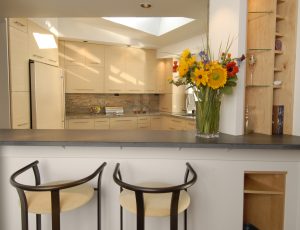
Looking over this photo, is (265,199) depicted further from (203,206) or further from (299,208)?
(203,206)

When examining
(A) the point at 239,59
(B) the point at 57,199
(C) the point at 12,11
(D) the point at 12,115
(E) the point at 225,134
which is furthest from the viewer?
(D) the point at 12,115

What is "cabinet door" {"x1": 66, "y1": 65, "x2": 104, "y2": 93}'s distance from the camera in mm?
4676

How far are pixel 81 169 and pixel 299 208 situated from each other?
163 centimetres

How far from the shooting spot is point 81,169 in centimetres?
181

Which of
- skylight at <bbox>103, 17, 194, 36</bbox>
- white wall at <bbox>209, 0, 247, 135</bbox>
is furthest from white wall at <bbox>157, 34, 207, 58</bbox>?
white wall at <bbox>209, 0, 247, 135</bbox>

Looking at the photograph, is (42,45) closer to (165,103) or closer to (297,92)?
(165,103)

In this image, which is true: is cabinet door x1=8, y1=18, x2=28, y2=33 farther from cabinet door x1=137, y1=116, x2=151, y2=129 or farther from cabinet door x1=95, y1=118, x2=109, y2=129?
cabinet door x1=137, y1=116, x2=151, y2=129

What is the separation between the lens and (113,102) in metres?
5.50

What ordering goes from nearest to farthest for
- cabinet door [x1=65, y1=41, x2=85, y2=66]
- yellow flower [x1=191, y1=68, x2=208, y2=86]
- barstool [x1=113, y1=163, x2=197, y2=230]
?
barstool [x1=113, y1=163, x2=197, y2=230]
yellow flower [x1=191, y1=68, x2=208, y2=86]
cabinet door [x1=65, y1=41, x2=85, y2=66]

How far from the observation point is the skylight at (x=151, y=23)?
3.95m

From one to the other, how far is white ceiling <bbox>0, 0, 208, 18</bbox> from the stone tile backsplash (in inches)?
94.4

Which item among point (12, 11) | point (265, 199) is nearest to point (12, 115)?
point (12, 11)

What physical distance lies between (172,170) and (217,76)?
0.75 metres

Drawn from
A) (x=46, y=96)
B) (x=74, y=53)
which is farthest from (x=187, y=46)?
(x=46, y=96)
